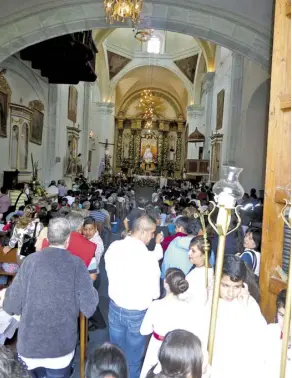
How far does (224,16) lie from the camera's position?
8320 millimetres

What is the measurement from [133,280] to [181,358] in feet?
4.71

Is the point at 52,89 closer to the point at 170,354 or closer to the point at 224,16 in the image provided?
the point at 224,16

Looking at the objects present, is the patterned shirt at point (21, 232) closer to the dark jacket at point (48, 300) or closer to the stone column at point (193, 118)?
the dark jacket at point (48, 300)

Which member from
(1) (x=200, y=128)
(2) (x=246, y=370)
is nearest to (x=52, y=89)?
(1) (x=200, y=128)

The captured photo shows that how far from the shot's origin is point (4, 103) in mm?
11172

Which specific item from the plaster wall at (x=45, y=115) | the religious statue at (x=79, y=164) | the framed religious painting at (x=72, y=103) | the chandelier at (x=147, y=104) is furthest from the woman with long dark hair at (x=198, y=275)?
the chandelier at (x=147, y=104)

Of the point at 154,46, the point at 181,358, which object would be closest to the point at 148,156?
the point at 154,46

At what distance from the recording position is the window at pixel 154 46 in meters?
27.1

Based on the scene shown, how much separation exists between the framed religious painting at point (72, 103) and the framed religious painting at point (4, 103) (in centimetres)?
640

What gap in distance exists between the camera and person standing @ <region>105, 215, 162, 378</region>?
9.91 ft

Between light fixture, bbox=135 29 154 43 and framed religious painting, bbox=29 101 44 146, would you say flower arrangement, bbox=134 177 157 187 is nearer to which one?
light fixture, bbox=135 29 154 43

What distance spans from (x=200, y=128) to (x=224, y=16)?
17.7 m

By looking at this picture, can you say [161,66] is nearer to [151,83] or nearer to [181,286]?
[151,83]

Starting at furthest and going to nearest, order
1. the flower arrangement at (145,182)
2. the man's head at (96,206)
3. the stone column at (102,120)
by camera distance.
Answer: the flower arrangement at (145,182), the stone column at (102,120), the man's head at (96,206)
